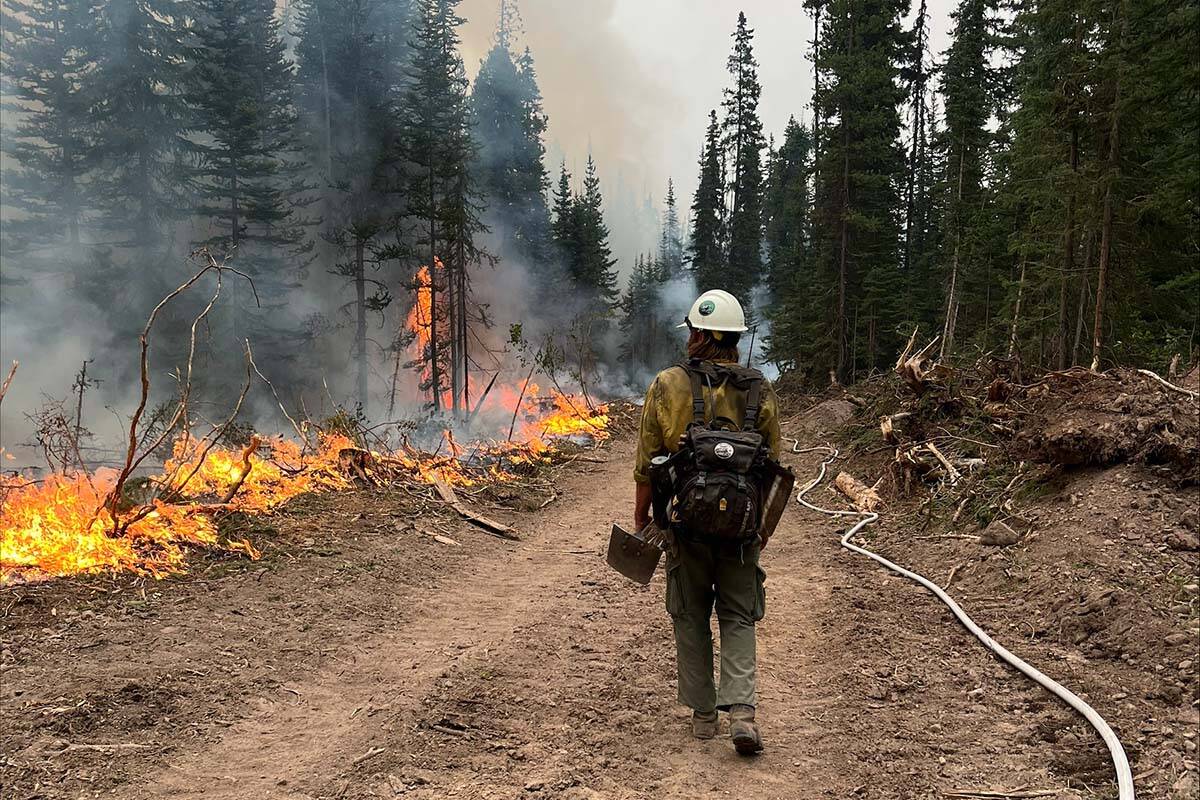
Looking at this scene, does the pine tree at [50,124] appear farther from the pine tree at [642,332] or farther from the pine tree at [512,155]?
the pine tree at [642,332]

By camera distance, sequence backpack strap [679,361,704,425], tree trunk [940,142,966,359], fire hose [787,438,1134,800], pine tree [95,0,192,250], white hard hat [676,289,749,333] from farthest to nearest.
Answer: pine tree [95,0,192,250] < tree trunk [940,142,966,359] < white hard hat [676,289,749,333] < backpack strap [679,361,704,425] < fire hose [787,438,1134,800]

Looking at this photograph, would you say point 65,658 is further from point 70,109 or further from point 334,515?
point 70,109

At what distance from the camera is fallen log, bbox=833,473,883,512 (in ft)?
31.0

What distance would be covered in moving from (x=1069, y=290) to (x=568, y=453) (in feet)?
39.7

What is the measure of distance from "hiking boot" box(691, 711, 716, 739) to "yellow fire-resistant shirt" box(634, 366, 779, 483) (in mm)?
1375

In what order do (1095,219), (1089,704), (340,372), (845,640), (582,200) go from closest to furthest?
(1089,704) < (845,640) < (1095,219) < (340,372) < (582,200)

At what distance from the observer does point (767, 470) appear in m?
3.74

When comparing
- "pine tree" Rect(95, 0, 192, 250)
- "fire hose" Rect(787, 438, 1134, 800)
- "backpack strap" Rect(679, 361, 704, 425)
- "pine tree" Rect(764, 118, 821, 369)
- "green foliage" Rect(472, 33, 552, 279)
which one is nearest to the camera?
"fire hose" Rect(787, 438, 1134, 800)

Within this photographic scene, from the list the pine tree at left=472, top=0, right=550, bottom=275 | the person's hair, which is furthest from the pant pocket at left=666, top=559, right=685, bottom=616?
the pine tree at left=472, top=0, right=550, bottom=275

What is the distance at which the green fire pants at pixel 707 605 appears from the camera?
3713 mm

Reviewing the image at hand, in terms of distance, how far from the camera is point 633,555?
392 cm

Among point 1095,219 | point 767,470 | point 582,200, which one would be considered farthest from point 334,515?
point 582,200

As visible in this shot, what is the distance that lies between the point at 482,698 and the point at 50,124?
30482 millimetres

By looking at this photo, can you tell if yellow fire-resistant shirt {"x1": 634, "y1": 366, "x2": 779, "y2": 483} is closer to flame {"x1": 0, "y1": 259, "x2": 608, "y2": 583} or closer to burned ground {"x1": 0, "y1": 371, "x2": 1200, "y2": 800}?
burned ground {"x1": 0, "y1": 371, "x2": 1200, "y2": 800}
